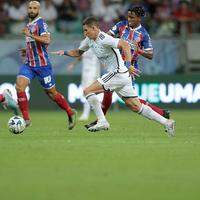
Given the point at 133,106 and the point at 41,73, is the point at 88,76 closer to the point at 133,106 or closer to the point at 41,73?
the point at 41,73

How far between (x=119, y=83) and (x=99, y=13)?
1086cm

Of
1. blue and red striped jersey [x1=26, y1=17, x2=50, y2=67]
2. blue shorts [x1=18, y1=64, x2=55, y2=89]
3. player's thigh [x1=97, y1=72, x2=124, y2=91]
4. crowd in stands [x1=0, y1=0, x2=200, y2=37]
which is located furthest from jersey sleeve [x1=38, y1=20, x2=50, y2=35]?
crowd in stands [x1=0, y1=0, x2=200, y2=37]

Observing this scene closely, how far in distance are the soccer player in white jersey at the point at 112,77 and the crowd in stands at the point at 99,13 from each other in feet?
33.5

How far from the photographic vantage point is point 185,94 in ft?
81.8

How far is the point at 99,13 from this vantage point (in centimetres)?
2506

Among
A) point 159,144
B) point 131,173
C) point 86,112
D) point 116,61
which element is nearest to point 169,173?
point 131,173

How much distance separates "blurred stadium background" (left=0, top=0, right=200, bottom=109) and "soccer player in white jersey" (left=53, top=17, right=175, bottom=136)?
10017mm

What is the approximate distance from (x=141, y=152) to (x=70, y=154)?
3.20 feet

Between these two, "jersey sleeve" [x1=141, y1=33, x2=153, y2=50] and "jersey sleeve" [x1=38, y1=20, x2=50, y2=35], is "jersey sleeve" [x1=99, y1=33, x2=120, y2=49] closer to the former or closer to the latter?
"jersey sleeve" [x1=38, y1=20, x2=50, y2=35]

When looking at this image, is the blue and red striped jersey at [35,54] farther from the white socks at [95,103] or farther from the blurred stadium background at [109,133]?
the white socks at [95,103]

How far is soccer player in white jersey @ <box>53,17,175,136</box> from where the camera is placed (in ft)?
46.3

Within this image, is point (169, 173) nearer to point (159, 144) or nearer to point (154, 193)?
point (154, 193)

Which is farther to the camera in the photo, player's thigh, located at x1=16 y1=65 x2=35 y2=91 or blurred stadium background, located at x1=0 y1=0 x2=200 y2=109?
blurred stadium background, located at x1=0 y1=0 x2=200 y2=109

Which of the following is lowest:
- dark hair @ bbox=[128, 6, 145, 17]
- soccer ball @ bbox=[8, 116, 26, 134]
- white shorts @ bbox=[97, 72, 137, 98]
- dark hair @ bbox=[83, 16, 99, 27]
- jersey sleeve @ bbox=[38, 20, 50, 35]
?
soccer ball @ bbox=[8, 116, 26, 134]
